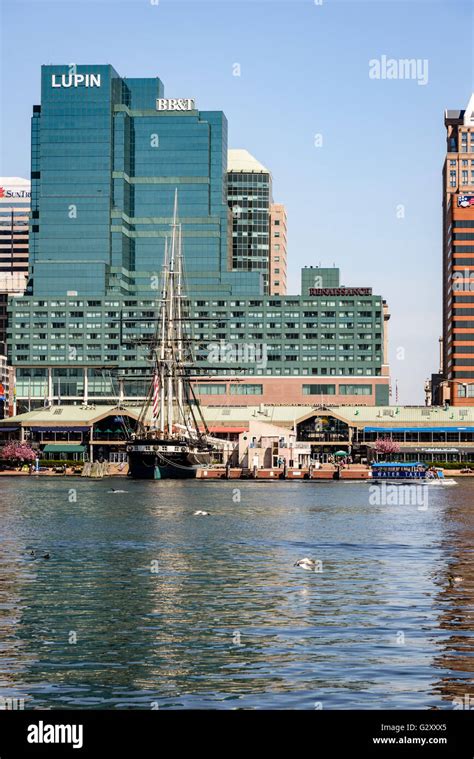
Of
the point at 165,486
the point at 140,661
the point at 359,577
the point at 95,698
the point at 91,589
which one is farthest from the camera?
the point at 165,486

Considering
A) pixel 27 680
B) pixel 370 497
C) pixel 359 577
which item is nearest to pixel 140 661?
pixel 27 680

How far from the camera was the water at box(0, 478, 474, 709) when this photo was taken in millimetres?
32562

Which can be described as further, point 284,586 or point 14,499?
point 14,499

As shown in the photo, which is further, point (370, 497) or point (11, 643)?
point (370, 497)

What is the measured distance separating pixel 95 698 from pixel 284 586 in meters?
23.5

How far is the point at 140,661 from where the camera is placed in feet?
119

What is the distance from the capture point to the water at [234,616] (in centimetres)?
3256

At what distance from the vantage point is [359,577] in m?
58.2

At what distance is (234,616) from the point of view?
44.8 metres
